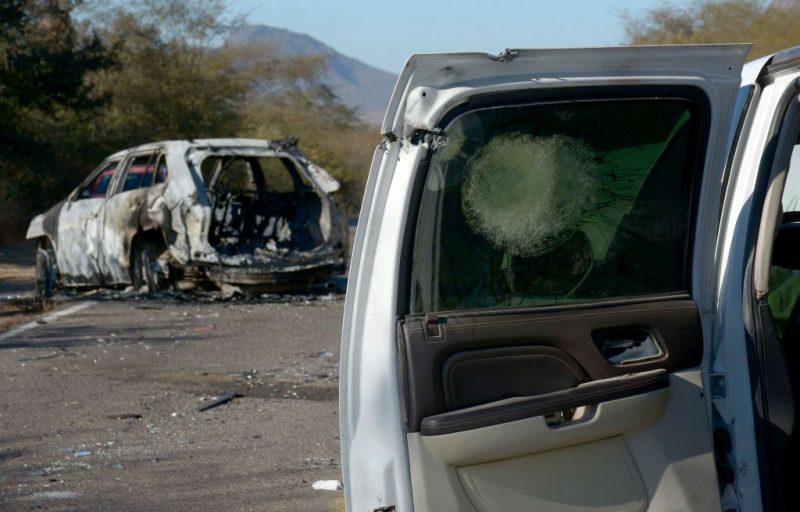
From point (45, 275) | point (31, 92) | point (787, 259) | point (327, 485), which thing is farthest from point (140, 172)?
point (31, 92)

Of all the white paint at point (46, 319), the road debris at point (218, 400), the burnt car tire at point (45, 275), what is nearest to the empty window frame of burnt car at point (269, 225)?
the white paint at point (46, 319)

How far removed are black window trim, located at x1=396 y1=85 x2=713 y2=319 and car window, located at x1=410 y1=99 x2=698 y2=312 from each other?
0.01 meters

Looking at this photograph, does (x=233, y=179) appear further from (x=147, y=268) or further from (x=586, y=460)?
(x=586, y=460)

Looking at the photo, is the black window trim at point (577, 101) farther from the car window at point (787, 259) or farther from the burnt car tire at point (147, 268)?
the burnt car tire at point (147, 268)

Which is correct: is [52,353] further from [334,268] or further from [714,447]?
[714,447]

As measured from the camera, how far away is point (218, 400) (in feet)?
27.1

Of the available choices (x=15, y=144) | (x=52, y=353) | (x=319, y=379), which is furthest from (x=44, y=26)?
(x=319, y=379)

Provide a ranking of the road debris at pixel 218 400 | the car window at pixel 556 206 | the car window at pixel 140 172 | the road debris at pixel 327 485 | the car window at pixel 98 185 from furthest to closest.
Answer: the car window at pixel 98 185 < the car window at pixel 140 172 < the road debris at pixel 218 400 < the road debris at pixel 327 485 < the car window at pixel 556 206

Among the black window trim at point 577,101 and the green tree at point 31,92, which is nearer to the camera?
the black window trim at point 577,101

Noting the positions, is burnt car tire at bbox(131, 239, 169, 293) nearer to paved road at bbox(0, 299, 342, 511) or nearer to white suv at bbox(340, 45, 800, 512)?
paved road at bbox(0, 299, 342, 511)

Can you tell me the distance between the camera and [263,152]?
13805mm

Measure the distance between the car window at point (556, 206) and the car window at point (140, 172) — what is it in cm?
1108

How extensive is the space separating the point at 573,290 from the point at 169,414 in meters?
5.00

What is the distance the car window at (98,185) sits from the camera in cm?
1497
